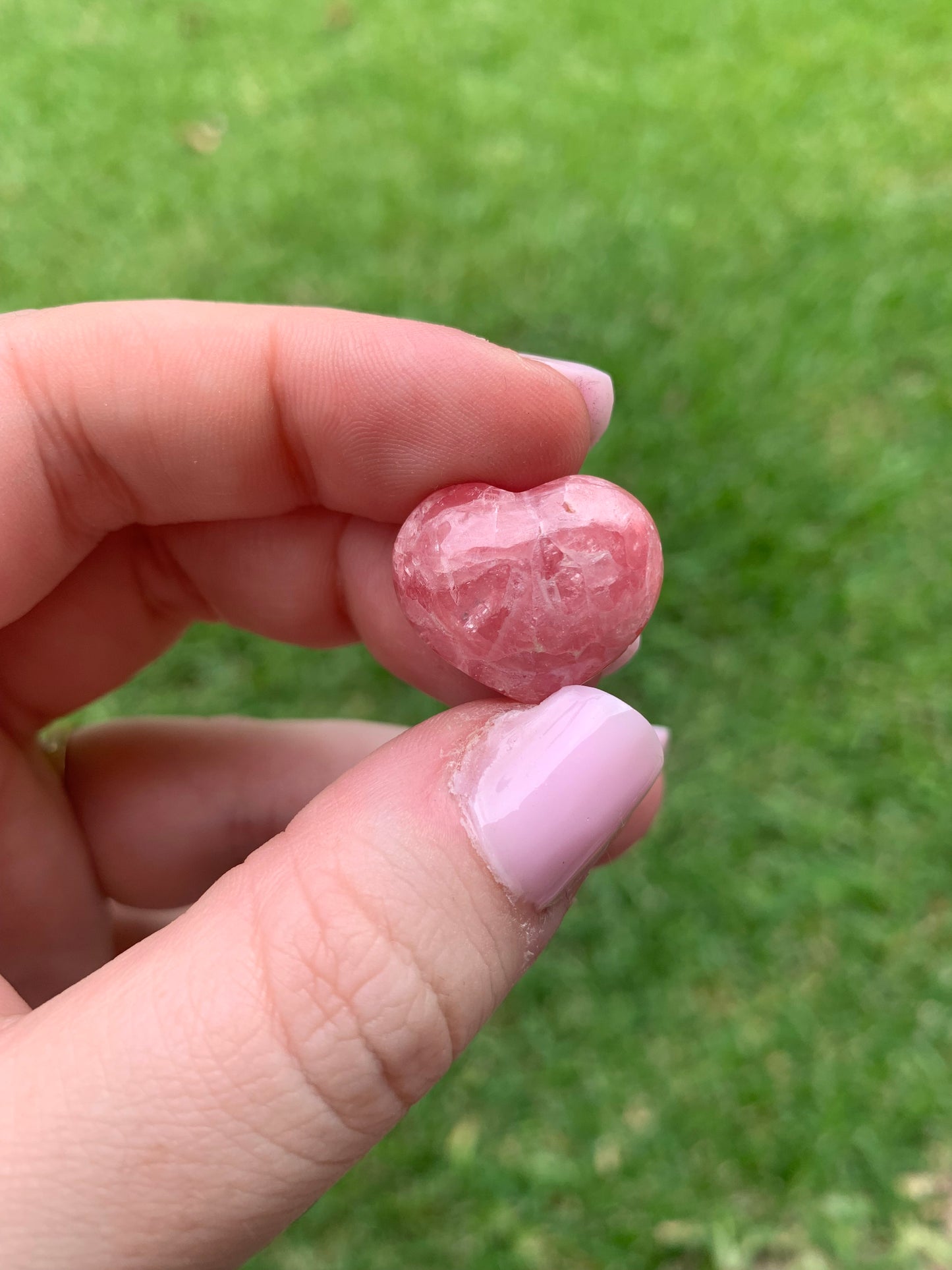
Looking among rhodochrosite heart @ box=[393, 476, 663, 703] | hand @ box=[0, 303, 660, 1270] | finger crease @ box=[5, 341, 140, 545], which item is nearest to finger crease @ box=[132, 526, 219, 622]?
hand @ box=[0, 303, 660, 1270]

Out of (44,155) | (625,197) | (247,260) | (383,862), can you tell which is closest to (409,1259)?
A: (383,862)

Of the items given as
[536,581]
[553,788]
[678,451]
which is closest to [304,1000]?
[553,788]

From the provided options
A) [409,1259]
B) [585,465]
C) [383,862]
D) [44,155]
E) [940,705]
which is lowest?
[409,1259]

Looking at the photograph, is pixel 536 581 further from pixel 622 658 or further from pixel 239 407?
pixel 239 407

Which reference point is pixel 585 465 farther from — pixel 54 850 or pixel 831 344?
pixel 54 850

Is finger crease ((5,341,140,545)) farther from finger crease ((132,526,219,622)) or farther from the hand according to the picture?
finger crease ((132,526,219,622))

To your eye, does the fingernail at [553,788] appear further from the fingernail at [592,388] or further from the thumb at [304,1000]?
the fingernail at [592,388]
